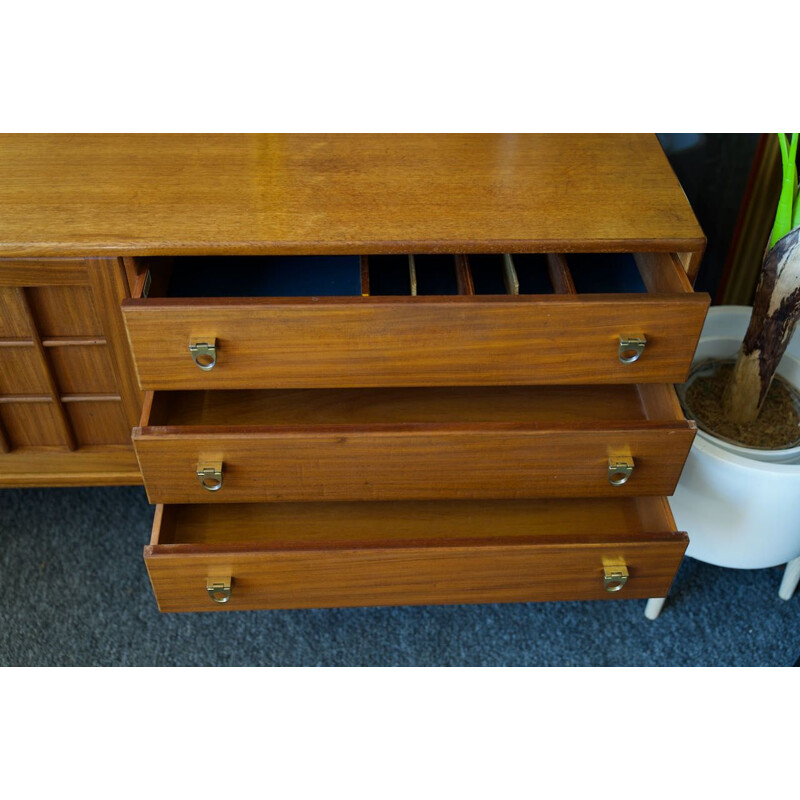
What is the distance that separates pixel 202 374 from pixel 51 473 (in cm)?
32

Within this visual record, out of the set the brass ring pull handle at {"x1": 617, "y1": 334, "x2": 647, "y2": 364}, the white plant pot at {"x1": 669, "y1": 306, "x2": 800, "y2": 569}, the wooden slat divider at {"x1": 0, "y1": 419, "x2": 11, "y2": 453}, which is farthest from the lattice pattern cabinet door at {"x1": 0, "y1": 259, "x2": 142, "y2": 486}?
the white plant pot at {"x1": 669, "y1": 306, "x2": 800, "y2": 569}

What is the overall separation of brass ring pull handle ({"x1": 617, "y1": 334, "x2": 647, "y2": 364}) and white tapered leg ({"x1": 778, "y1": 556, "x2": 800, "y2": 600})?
413 mm

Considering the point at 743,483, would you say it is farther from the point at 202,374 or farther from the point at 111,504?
the point at 111,504

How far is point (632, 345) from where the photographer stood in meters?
0.81

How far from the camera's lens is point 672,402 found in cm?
88

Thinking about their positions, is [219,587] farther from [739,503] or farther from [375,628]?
[739,503]

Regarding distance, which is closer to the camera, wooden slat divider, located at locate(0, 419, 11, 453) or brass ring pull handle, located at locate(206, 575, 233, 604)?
brass ring pull handle, located at locate(206, 575, 233, 604)

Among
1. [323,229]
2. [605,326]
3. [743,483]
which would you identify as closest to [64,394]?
[323,229]

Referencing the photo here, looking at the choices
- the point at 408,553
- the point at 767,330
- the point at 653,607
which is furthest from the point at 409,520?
the point at 767,330

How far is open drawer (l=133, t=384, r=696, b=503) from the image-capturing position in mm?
834

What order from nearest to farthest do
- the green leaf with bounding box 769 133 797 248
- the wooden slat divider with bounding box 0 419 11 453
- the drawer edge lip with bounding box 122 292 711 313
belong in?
the drawer edge lip with bounding box 122 292 711 313 → the green leaf with bounding box 769 133 797 248 → the wooden slat divider with bounding box 0 419 11 453

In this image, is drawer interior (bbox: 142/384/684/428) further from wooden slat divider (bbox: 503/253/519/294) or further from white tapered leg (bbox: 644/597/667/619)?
white tapered leg (bbox: 644/597/667/619)

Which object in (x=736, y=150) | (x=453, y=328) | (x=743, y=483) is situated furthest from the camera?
(x=736, y=150)

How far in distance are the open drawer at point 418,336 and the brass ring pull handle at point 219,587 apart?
19cm
